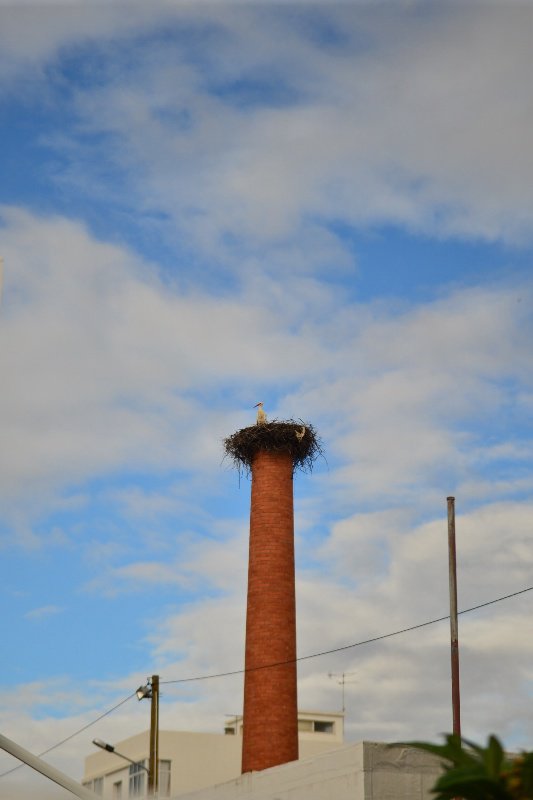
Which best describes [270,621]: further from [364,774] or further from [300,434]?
[364,774]

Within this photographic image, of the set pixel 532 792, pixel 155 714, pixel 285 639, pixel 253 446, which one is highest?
pixel 253 446

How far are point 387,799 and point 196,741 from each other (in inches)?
1139

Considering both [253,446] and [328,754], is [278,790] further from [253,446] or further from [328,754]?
[253,446]

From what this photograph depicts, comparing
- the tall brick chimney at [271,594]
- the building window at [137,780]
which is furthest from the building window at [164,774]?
the tall brick chimney at [271,594]

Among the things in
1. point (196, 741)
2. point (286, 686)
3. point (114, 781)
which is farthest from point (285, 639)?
point (114, 781)

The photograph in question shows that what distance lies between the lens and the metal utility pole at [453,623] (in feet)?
82.2

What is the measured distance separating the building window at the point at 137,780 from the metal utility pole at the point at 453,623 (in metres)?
26.9

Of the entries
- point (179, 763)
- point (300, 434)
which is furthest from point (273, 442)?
point (179, 763)

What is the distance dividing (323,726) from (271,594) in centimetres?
3516

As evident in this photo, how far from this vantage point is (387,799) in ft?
74.6

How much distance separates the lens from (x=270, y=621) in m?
34.7

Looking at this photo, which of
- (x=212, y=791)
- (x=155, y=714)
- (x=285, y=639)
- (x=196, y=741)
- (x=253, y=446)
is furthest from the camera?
(x=196, y=741)

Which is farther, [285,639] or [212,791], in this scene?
[285,639]

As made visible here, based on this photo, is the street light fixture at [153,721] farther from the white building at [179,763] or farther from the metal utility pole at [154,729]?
the white building at [179,763]
